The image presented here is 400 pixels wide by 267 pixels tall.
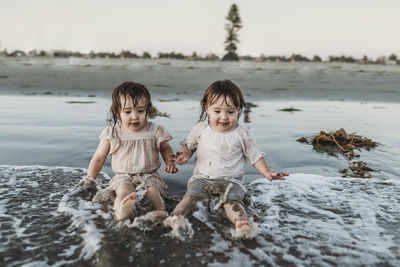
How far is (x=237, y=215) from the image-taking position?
2377 mm

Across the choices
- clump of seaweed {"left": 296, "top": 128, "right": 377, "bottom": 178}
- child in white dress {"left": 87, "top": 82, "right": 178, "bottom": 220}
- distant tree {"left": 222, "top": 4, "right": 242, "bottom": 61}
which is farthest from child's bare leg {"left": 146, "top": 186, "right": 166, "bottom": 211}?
distant tree {"left": 222, "top": 4, "right": 242, "bottom": 61}

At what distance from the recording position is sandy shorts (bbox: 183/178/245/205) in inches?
105

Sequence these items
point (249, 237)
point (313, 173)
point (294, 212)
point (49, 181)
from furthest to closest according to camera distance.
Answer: point (313, 173) → point (49, 181) → point (294, 212) → point (249, 237)

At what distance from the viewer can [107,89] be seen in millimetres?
9844

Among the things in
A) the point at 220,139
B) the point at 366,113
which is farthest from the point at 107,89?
the point at 220,139

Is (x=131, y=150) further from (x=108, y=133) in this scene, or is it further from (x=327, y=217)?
(x=327, y=217)

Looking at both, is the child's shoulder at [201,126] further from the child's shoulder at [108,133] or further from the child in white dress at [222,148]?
the child's shoulder at [108,133]

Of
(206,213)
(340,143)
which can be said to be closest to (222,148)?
(206,213)

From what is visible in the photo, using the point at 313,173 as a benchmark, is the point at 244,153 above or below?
above

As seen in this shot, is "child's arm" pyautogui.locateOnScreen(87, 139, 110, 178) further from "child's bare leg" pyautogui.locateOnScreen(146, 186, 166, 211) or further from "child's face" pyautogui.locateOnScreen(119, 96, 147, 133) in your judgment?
"child's bare leg" pyautogui.locateOnScreen(146, 186, 166, 211)

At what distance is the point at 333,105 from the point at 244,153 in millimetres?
6326

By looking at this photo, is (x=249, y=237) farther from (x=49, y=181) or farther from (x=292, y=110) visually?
(x=292, y=110)

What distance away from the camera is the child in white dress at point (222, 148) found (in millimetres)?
2840

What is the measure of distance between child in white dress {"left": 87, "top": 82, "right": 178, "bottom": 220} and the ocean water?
252 millimetres
